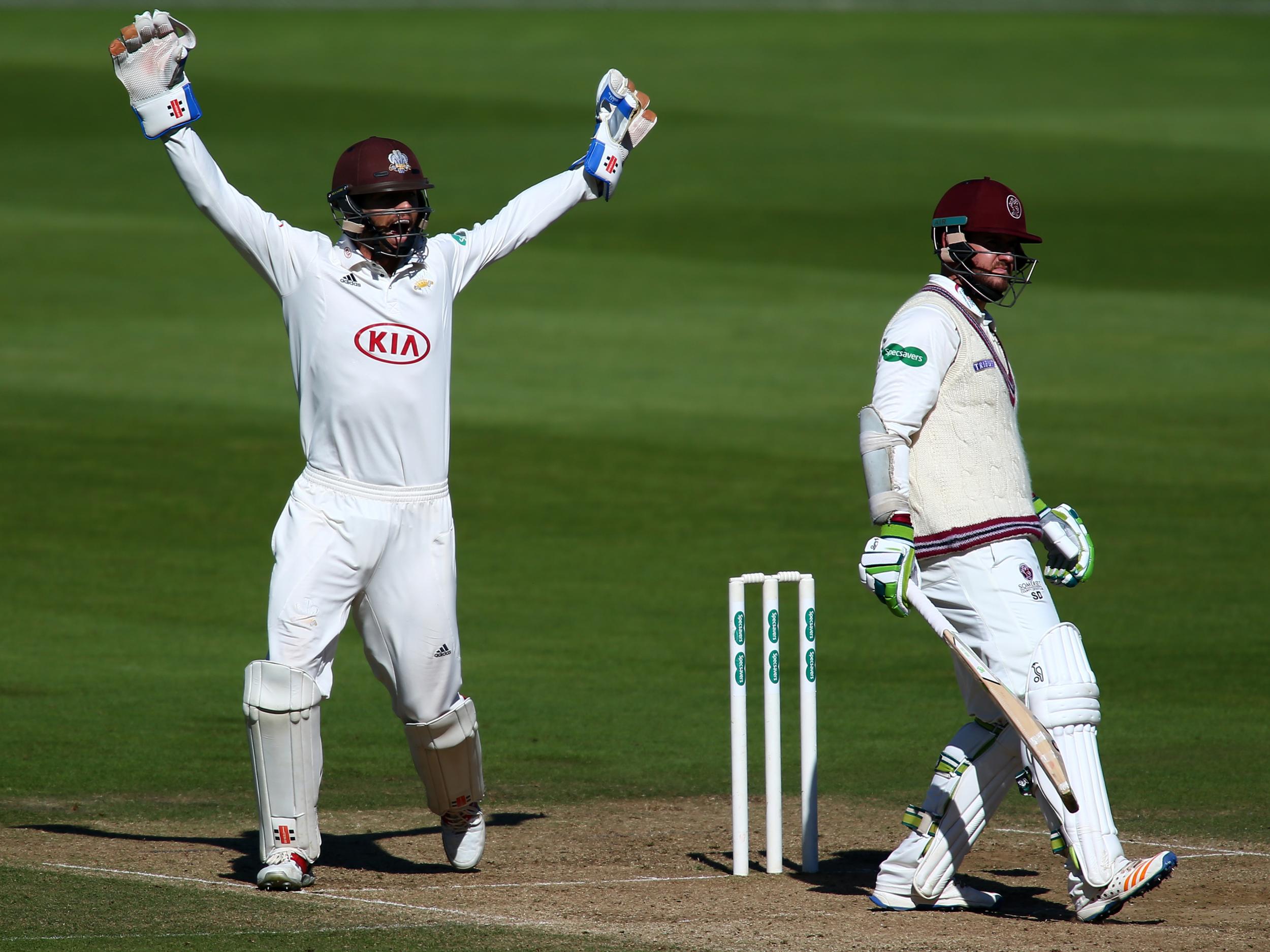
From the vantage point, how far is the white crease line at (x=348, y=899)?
20.2 feet

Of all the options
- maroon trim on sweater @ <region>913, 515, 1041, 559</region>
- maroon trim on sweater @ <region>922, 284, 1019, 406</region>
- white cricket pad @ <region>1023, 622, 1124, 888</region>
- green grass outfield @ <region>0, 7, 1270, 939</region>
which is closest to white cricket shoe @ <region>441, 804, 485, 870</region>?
green grass outfield @ <region>0, 7, 1270, 939</region>

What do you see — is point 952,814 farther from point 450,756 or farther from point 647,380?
point 647,380

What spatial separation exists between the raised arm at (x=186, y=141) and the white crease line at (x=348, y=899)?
1937 mm

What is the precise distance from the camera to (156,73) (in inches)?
261

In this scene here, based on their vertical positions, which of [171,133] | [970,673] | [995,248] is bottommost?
[970,673]

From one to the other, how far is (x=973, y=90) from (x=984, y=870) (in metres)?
37.5

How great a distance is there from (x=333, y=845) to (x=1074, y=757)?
109 inches

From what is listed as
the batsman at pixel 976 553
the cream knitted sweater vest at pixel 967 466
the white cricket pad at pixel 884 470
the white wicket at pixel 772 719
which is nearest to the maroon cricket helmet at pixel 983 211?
the batsman at pixel 976 553

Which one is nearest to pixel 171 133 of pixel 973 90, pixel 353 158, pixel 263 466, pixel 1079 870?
pixel 353 158

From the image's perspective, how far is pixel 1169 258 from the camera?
96.7 feet

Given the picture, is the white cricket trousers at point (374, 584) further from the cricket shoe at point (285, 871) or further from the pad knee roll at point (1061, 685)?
the pad knee roll at point (1061, 685)

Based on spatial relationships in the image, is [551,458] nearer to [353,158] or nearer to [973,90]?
[353,158]

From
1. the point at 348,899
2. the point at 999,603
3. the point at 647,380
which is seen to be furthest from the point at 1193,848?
the point at 647,380

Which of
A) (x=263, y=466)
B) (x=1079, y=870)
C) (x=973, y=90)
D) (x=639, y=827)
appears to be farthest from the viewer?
(x=973, y=90)
